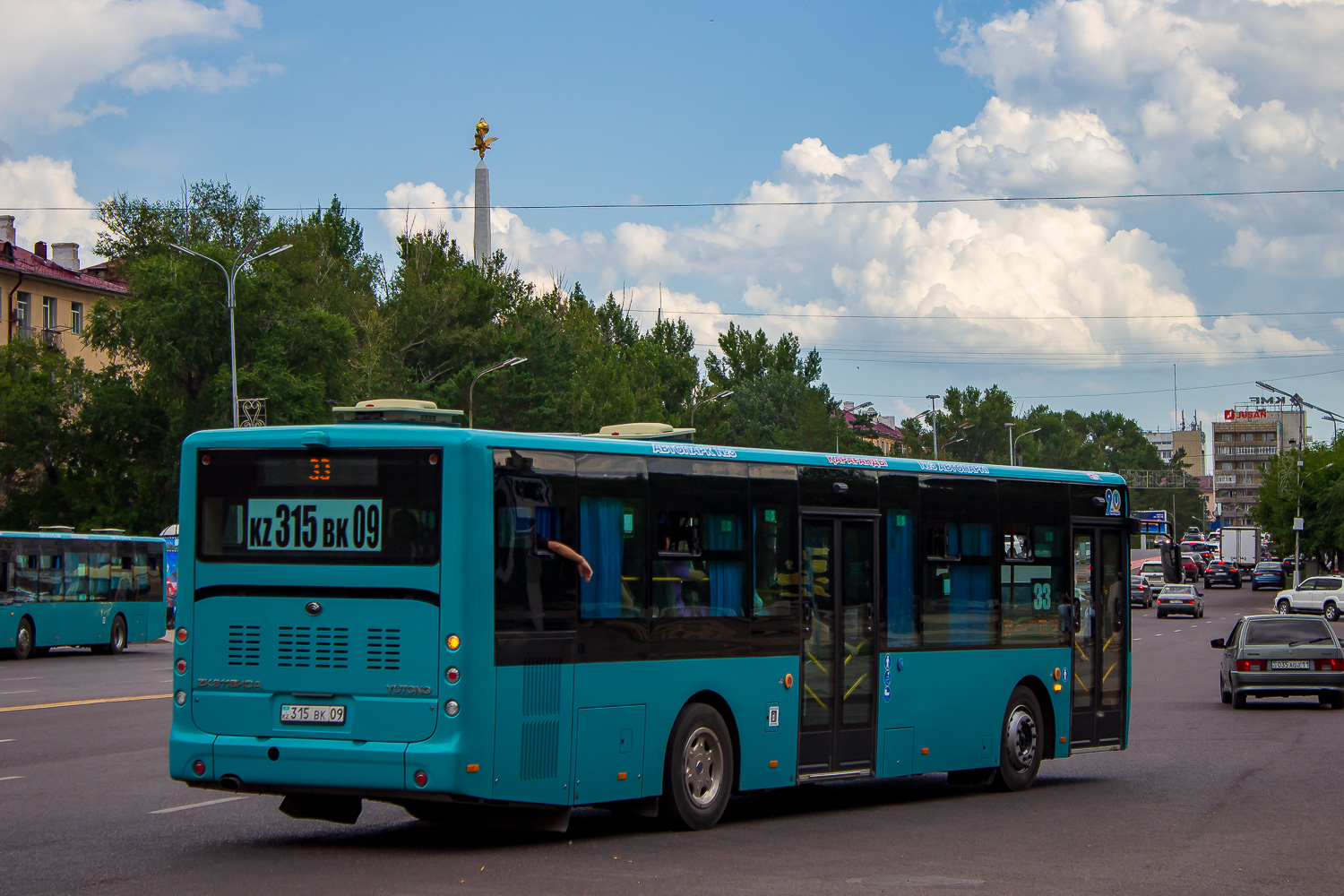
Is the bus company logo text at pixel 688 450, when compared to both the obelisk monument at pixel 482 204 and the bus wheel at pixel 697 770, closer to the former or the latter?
the bus wheel at pixel 697 770

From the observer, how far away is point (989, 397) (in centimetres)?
17875

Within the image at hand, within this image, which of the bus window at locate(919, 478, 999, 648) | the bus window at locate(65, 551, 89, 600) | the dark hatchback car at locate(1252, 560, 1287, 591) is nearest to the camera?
the bus window at locate(919, 478, 999, 648)

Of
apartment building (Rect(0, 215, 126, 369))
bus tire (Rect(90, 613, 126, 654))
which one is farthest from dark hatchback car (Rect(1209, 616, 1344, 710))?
apartment building (Rect(0, 215, 126, 369))

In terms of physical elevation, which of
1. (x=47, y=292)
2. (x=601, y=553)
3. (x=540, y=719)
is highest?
(x=47, y=292)

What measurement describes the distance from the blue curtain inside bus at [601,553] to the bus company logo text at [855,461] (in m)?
2.55

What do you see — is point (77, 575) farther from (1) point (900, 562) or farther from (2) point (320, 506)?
(2) point (320, 506)

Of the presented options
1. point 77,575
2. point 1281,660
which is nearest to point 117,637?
point 77,575

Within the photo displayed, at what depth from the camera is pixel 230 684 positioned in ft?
32.1

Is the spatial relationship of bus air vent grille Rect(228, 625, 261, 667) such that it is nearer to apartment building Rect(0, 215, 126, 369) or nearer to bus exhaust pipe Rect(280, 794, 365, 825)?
bus exhaust pipe Rect(280, 794, 365, 825)

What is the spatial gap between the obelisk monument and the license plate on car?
77848mm

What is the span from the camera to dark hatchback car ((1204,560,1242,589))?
9944 centimetres

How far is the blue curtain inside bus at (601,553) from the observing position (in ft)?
33.4

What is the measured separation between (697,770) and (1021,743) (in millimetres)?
4537

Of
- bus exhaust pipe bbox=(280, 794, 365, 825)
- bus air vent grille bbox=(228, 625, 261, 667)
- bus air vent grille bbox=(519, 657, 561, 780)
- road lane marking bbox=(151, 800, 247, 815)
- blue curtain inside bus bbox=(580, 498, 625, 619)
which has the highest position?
blue curtain inside bus bbox=(580, 498, 625, 619)
